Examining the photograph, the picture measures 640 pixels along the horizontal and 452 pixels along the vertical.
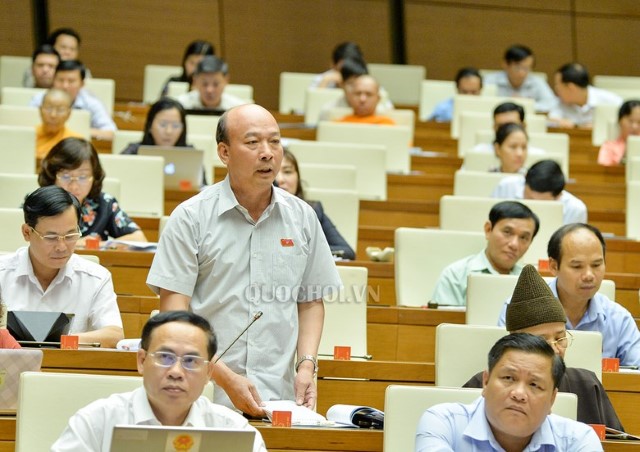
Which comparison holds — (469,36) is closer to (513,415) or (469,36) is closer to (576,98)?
(576,98)

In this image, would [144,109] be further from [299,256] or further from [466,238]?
[299,256]

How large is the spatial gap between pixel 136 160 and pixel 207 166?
33.9 inches

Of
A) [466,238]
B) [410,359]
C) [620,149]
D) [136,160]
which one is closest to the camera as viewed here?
[410,359]

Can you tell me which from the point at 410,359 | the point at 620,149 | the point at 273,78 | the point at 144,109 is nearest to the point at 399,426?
the point at 410,359

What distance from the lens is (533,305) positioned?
11.8ft

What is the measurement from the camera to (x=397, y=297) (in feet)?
17.6

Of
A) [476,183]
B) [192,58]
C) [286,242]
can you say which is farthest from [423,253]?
[192,58]

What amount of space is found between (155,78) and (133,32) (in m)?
0.75

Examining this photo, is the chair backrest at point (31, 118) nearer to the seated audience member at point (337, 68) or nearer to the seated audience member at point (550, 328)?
the seated audience member at point (337, 68)

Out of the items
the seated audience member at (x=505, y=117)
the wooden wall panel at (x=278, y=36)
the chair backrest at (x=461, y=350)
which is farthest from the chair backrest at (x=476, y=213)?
the wooden wall panel at (x=278, y=36)

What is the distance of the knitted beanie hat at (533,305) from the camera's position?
11.8 feet

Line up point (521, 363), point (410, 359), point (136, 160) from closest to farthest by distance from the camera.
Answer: point (521, 363) < point (410, 359) < point (136, 160)

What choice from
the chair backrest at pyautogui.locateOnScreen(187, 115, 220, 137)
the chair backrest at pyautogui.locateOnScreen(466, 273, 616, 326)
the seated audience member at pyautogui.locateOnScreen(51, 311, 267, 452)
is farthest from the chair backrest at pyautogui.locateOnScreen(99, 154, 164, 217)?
the seated audience member at pyautogui.locateOnScreen(51, 311, 267, 452)

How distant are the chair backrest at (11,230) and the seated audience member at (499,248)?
5.30 feet
